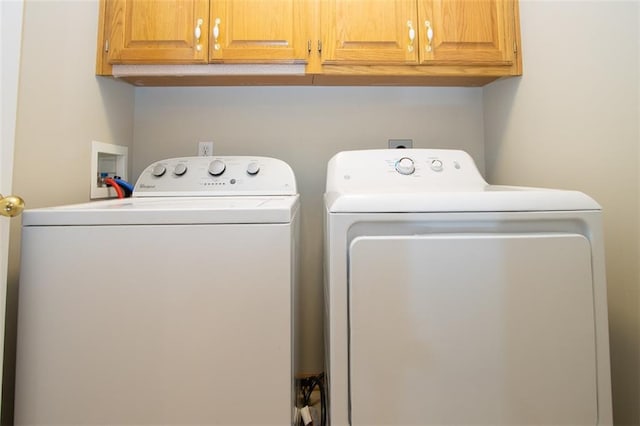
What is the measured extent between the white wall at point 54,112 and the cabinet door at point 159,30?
10cm

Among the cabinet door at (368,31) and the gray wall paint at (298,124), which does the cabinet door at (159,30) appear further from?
the cabinet door at (368,31)

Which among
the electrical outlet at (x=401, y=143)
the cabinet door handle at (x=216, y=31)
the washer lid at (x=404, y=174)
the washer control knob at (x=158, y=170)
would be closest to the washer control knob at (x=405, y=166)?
the washer lid at (x=404, y=174)

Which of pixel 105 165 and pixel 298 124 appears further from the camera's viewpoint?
pixel 298 124

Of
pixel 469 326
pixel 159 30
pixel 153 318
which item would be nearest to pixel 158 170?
pixel 159 30

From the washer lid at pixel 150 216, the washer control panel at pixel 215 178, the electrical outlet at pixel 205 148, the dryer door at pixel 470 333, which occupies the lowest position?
the dryer door at pixel 470 333

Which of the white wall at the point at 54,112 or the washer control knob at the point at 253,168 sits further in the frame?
the washer control knob at the point at 253,168

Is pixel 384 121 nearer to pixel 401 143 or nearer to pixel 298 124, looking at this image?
pixel 401 143

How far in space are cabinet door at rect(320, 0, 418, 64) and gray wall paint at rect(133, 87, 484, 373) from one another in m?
0.34

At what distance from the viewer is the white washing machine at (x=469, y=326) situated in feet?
2.26

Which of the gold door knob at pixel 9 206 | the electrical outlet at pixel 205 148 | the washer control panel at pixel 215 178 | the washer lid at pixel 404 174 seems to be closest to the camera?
the gold door knob at pixel 9 206

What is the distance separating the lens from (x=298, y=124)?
5.08ft

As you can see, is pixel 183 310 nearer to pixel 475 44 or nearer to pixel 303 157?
pixel 303 157

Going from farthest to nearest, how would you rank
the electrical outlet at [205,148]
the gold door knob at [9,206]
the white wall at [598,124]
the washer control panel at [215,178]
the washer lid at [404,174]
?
the electrical outlet at [205,148]
the washer control panel at [215,178]
the washer lid at [404,174]
the white wall at [598,124]
the gold door knob at [9,206]

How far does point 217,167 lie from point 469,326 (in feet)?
3.66
